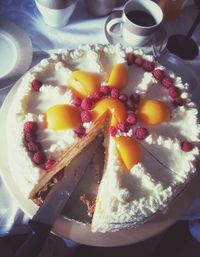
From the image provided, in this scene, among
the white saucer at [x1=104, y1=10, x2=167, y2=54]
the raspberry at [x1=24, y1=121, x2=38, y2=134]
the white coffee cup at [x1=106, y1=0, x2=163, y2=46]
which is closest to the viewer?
the raspberry at [x1=24, y1=121, x2=38, y2=134]

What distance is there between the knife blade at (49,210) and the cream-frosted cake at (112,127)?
65mm

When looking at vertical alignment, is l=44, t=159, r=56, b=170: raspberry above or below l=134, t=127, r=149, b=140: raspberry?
below

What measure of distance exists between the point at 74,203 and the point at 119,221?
21 centimetres

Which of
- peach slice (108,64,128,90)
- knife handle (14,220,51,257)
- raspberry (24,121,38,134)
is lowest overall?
knife handle (14,220,51,257)

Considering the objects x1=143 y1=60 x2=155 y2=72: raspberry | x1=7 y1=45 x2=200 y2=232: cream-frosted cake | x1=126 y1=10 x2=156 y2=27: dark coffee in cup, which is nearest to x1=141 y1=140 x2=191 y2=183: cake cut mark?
x1=7 y1=45 x2=200 y2=232: cream-frosted cake

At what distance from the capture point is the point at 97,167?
1646 millimetres

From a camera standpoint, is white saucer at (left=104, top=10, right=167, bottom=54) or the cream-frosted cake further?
white saucer at (left=104, top=10, right=167, bottom=54)

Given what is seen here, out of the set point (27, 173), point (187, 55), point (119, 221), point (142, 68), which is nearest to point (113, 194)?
point (119, 221)

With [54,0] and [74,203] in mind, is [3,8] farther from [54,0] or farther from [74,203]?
[74,203]

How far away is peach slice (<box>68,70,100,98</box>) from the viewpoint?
1628 millimetres

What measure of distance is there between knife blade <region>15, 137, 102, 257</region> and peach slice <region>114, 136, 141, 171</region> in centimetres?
18

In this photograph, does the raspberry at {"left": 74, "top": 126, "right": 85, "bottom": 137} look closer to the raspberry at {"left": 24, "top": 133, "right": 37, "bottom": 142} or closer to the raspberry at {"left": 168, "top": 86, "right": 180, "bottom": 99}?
the raspberry at {"left": 24, "top": 133, "right": 37, "bottom": 142}

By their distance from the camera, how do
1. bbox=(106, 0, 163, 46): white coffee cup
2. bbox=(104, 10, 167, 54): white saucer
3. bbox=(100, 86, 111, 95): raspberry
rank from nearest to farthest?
bbox=(100, 86, 111, 95): raspberry → bbox=(106, 0, 163, 46): white coffee cup → bbox=(104, 10, 167, 54): white saucer

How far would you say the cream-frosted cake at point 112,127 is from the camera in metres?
1.48
